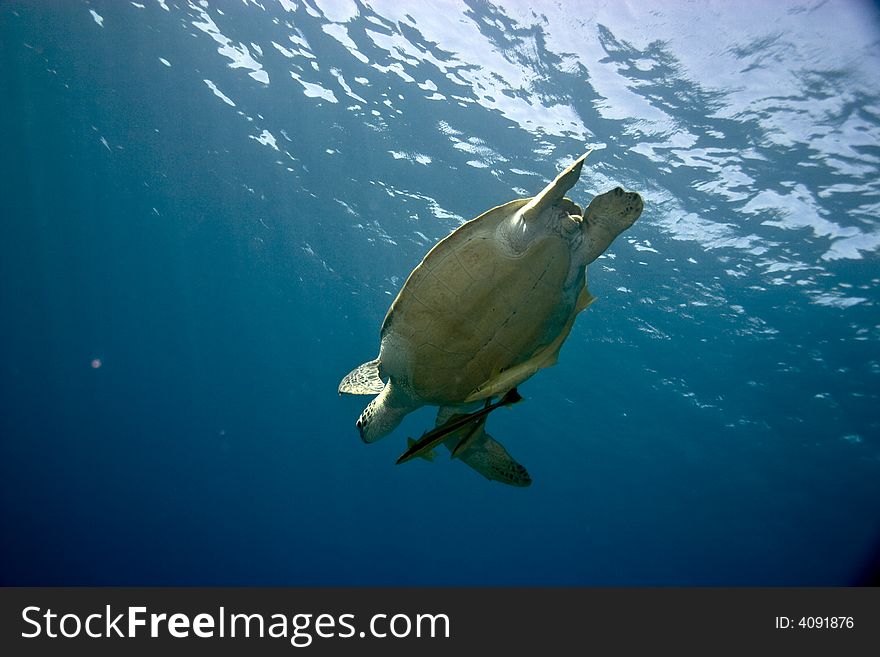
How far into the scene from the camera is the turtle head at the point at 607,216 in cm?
260

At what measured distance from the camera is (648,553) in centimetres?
4691

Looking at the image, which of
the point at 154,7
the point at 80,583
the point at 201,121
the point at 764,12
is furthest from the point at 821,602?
the point at 80,583

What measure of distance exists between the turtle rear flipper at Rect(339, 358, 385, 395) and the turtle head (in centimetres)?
256

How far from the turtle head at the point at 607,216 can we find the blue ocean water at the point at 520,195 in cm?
717

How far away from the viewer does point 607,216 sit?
2.69m

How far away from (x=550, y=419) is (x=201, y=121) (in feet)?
78.9

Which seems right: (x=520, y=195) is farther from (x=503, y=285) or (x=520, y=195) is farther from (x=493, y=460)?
(x=503, y=285)

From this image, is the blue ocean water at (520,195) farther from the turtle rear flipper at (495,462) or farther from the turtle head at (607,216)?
the turtle rear flipper at (495,462)

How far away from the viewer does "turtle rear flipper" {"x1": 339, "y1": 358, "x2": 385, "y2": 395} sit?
15.4ft

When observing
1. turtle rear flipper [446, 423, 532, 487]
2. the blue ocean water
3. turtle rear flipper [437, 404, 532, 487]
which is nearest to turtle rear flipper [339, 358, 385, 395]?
turtle rear flipper [437, 404, 532, 487]

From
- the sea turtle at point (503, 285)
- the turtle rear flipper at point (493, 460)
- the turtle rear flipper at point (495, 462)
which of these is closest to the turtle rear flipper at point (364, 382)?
the turtle rear flipper at point (493, 460)

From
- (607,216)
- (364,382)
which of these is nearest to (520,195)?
(364,382)

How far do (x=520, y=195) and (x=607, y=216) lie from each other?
11126 millimetres

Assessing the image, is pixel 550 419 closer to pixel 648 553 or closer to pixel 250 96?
pixel 250 96
